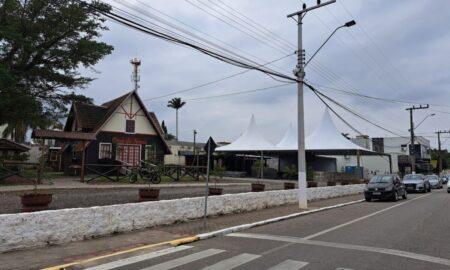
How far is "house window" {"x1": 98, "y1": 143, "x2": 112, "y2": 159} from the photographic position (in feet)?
109

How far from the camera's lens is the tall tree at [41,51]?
2464 centimetres

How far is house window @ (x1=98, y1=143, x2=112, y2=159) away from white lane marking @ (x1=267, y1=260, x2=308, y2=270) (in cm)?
2802

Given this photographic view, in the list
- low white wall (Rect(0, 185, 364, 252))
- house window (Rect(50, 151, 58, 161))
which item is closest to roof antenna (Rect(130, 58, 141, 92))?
house window (Rect(50, 151, 58, 161))

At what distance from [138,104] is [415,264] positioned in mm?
30787

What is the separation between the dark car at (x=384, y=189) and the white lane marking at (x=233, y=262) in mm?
17240

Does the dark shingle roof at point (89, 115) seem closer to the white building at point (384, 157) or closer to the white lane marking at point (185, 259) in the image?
the white lane marking at point (185, 259)

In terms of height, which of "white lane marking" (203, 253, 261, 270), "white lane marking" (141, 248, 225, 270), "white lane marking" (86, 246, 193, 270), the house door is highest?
the house door

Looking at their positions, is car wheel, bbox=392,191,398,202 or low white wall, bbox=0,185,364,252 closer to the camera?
low white wall, bbox=0,185,364,252

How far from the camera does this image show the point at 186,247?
30.5 feet

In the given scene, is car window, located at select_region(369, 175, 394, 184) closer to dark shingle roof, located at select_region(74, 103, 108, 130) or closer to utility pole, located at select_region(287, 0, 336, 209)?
utility pole, located at select_region(287, 0, 336, 209)

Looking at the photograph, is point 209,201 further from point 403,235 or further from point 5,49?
point 5,49

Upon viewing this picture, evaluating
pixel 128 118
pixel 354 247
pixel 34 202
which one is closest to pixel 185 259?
pixel 354 247

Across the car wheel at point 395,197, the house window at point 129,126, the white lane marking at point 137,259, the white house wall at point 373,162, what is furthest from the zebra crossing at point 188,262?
the white house wall at point 373,162

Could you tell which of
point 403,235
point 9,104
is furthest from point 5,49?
point 403,235
